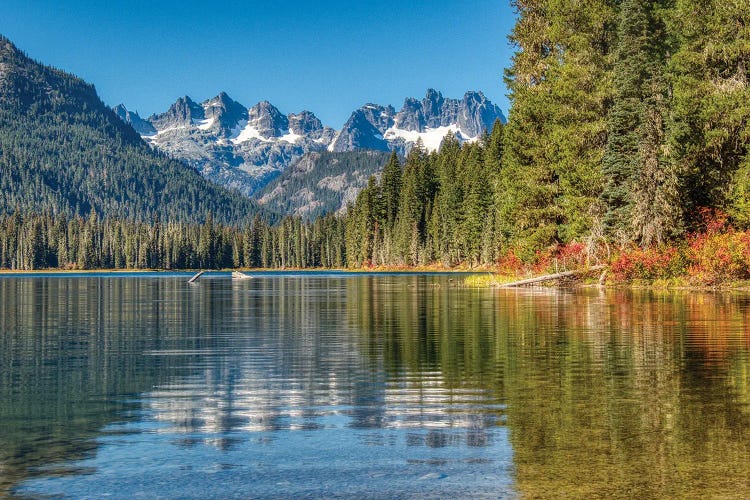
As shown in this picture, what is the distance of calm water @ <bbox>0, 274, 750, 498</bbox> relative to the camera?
8.04 m

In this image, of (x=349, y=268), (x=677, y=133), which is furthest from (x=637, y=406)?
(x=349, y=268)

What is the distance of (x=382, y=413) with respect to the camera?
11.6m

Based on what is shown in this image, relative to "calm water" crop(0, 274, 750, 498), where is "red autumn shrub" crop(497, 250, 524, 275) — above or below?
above

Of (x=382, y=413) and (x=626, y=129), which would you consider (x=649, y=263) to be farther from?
(x=382, y=413)

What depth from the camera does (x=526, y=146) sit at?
63.1 m

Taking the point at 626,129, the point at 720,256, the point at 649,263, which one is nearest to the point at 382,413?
the point at 720,256

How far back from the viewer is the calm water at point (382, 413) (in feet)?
26.4

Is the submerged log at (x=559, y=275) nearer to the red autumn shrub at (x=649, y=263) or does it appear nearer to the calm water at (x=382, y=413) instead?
the red autumn shrub at (x=649, y=263)

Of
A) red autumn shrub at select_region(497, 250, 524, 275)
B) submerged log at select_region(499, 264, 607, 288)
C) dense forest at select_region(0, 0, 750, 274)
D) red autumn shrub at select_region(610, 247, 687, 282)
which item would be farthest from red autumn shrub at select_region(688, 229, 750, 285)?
red autumn shrub at select_region(497, 250, 524, 275)

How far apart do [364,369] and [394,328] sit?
9755 mm

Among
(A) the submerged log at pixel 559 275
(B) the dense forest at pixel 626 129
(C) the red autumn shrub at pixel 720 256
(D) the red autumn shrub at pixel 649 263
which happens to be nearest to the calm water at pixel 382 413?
(C) the red autumn shrub at pixel 720 256

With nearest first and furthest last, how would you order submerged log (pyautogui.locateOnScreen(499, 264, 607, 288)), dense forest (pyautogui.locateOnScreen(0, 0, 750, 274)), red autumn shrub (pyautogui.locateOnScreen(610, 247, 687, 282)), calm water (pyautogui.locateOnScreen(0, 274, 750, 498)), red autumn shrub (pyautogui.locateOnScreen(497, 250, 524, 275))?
calm water (pyautogui.locateOnScreen(0, 274, 750, 498)), dense forest (pyautogui.locateOnScreen(0, 0, 750, 274)), red autumn shrub (pyautogui.locateOnScreen(610, 247, 687, 282)), submerged log (pyautogui.locateOnScreen(499, 264, 607, 288)), red autumn shrub (pyautogui.locateOnScreen(497, 250, 524, 275))

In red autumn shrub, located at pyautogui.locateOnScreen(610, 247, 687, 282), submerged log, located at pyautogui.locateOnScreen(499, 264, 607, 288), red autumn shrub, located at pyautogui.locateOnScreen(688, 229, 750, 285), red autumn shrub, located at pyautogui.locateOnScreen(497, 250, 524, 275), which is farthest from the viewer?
red autumn shrub, located at pyautogui.locateOnScreen(497, 250, 524, 275)

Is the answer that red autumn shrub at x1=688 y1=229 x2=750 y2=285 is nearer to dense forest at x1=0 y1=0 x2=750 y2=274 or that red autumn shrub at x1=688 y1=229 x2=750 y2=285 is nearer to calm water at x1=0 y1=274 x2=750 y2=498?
dense forest at x1=0 y1=0 x2=750 y2=274
